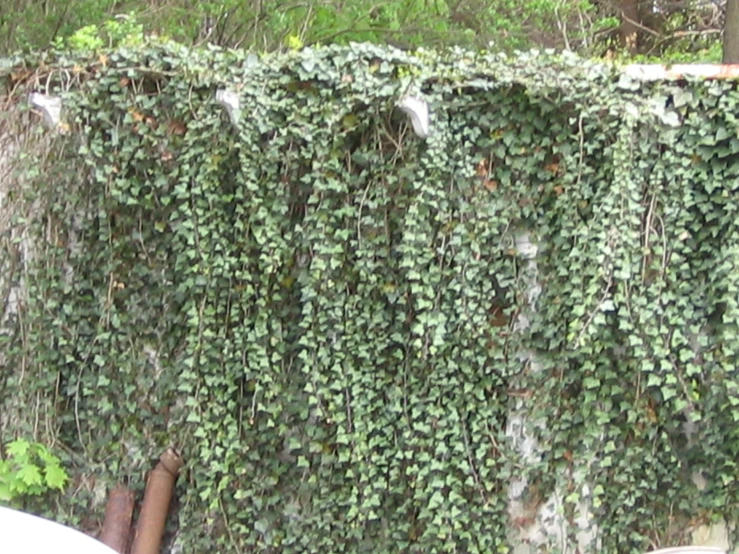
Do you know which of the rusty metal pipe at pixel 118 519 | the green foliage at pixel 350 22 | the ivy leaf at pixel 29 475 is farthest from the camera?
the green foliage at pixel 350 22

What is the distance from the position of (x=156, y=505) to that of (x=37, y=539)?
194cm

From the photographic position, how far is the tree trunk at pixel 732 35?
5383mm

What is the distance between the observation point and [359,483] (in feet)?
11.6

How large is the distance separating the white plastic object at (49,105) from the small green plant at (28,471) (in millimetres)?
1670

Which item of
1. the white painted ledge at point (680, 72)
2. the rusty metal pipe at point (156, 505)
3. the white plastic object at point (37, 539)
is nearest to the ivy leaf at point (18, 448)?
the rusty metal pipe at point (156, 505)

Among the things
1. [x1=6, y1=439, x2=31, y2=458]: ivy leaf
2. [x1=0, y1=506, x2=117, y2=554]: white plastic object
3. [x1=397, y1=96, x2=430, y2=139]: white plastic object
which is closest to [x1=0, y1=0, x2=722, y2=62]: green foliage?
[x1=397, y1=96, x2=430, y2=139]: white plastic object

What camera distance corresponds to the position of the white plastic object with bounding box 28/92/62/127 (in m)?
3.68

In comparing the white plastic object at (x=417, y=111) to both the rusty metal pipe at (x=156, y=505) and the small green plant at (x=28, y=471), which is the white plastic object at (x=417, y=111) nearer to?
the rusty metal pipe at (x=156, y=505)

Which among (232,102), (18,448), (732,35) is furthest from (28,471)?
(732,35)

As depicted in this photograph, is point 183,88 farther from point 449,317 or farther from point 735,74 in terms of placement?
point 735,74

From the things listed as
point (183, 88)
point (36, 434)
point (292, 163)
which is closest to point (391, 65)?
point (292, 163)

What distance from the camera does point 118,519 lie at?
12.5ft

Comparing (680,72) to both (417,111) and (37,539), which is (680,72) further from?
(37,539)

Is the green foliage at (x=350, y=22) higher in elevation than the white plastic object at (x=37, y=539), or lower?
higher
